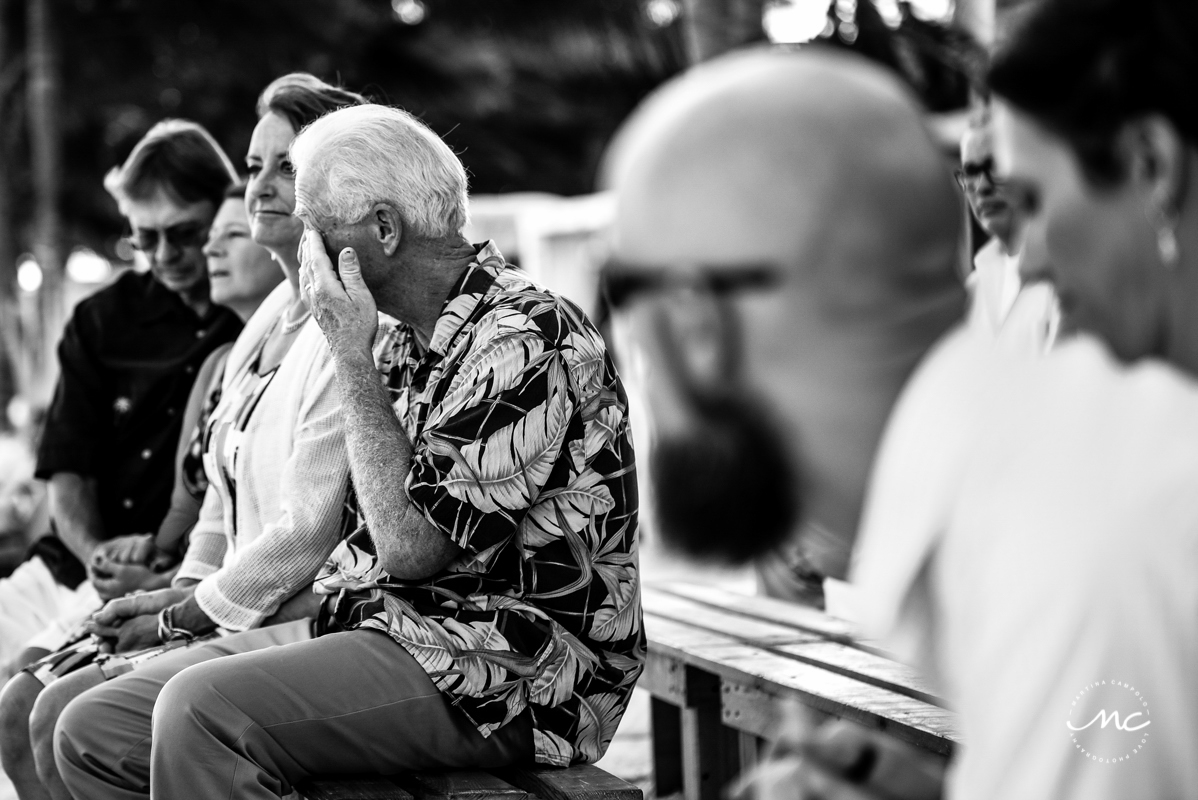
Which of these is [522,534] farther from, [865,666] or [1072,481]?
[1072,481]

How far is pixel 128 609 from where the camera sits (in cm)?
325

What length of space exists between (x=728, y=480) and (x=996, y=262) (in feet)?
9.15

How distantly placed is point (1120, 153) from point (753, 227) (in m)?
0.30

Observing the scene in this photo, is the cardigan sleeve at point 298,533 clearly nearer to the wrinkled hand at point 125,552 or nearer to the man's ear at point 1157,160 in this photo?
the wrinkled hand at point 125,552

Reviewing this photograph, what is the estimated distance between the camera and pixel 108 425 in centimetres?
411

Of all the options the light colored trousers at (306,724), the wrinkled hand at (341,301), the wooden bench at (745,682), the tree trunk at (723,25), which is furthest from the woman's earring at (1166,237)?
the tree trunk at (723,25)

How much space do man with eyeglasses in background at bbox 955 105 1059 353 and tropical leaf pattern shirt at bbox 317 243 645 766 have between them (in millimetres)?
839

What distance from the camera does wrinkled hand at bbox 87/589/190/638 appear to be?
3250 mm

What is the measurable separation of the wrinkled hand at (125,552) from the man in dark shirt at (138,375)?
18 cm

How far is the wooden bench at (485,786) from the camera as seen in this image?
229cm

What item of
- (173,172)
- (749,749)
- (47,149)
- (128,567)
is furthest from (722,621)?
(47,149)

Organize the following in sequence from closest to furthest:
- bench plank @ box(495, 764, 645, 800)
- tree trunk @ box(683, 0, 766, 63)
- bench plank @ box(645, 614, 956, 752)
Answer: bench plank @ box(495, 764, 645, 800) < bench plank @ box(645, 614, 956, 752) < tree trunk @ box(683, 0, 766, 63)

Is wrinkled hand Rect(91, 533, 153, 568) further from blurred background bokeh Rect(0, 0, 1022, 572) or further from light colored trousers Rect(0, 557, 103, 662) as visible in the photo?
blurred background bokeh Rect(0, 0, 1022, 572)

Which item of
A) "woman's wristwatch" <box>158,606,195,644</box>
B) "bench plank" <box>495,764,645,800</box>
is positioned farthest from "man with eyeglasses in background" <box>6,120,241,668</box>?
"bench plank" <box>495,764,645,800</box>
